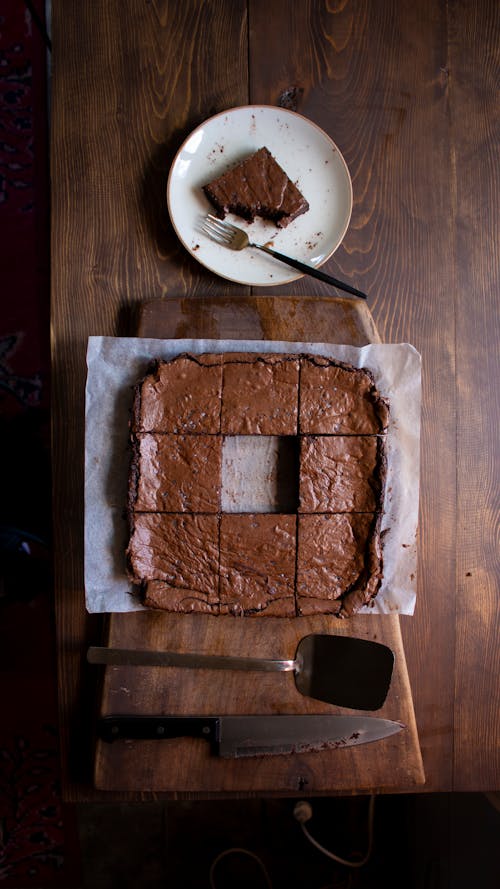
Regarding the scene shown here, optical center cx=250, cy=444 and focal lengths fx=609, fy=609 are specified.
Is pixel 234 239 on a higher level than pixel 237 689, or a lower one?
higher

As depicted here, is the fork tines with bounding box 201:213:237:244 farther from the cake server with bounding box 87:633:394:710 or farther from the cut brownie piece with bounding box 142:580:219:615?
the cake server with bounding box 87:633:394:710

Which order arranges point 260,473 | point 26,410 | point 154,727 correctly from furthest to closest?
point 26,410 < point 260,473 < point 154,727

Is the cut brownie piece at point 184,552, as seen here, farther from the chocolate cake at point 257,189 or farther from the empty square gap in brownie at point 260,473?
the chocolate cake at point 257,189

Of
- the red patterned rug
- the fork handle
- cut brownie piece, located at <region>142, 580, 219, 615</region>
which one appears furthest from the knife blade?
the fork handle

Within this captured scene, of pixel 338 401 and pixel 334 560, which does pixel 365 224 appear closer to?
pixel 338 401

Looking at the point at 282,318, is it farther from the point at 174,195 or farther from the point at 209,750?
the point at 209,750

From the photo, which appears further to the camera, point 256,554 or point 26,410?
point 26,410

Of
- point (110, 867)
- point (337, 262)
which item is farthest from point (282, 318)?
point (110, 867)

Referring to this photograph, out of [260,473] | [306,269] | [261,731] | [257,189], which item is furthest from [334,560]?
[257,189]

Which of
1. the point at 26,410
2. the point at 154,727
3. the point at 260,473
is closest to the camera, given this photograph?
the point at 154,727
